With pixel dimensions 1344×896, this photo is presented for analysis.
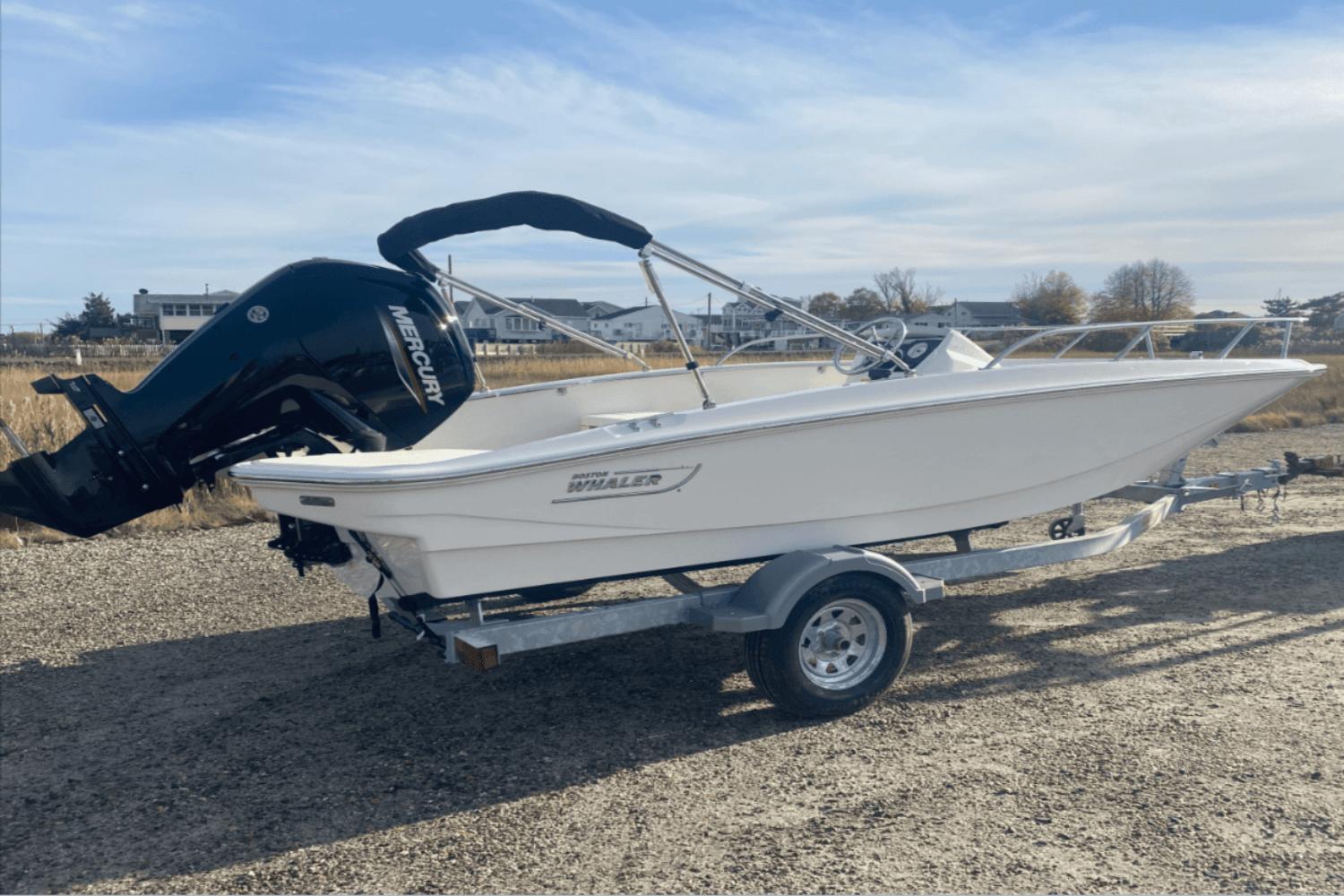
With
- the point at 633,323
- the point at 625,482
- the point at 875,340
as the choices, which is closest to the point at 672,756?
the point at 625,482

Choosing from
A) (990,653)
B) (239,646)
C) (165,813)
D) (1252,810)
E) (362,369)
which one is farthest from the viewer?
(239,646)

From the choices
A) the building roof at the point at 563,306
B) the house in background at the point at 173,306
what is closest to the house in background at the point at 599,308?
the building roof at the point at 563,306

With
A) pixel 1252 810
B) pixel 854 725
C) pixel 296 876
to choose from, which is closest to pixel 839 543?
pixel 854 725

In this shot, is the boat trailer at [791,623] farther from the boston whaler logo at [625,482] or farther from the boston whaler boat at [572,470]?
the boston whaler logo at [625,482]

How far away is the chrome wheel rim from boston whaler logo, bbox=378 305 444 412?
A: 194 cm

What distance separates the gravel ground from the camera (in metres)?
2.94

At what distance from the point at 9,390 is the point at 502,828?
36.9 feet

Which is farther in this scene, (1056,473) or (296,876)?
(1056,473)

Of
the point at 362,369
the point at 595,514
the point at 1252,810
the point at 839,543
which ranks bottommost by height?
the point at 1252,810

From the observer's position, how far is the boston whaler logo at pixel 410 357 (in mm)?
4395

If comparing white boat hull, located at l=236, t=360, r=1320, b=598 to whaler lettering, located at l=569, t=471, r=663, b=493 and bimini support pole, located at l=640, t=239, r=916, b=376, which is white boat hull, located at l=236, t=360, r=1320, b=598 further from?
bimini support pole, located at l=640, t=239, r=916, b=376

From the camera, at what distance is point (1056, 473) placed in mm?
4879

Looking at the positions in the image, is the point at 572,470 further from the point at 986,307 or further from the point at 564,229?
the point at 986,307

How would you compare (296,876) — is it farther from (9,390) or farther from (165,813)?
(9,390)
